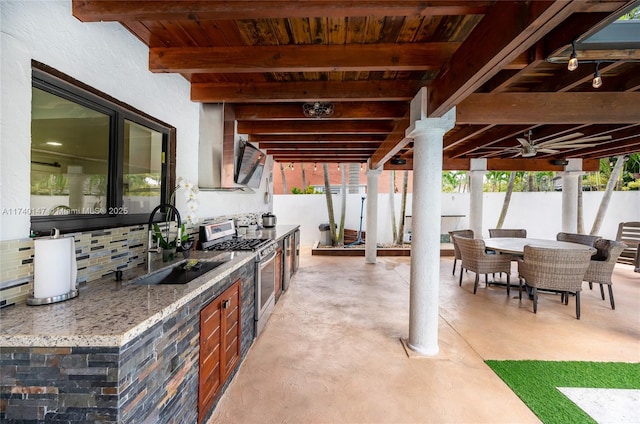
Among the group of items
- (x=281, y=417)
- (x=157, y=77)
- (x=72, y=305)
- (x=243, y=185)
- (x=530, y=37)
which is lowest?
(x=281, y=417)

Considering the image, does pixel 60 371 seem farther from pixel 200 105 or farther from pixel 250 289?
pixel 200 105

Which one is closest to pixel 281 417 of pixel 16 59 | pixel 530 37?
pixel 16 59

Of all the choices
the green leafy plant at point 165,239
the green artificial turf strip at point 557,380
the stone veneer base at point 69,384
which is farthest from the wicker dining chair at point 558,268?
the stone veneer base at point 69,384

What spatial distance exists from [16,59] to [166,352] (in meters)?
1.51

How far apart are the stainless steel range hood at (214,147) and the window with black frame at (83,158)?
0.76 m

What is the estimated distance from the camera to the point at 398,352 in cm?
279

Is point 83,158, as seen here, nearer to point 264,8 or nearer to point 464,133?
point 264,8

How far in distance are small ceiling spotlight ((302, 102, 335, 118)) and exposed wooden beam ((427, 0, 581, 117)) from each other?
4.83 feet

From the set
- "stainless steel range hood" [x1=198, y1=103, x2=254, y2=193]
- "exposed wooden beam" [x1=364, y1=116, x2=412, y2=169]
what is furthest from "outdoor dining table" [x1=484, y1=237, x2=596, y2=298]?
"stainless steel range hood" [x1=198, y1=103, x2=254, y2=193]

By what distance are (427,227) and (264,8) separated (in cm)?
217

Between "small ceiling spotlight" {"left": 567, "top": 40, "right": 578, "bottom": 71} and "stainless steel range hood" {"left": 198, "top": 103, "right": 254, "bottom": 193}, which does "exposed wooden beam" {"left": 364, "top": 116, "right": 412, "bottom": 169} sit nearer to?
"small ceiling spotlight" {"left": 567, "top": 40, "right": 578, "bottom": 71}

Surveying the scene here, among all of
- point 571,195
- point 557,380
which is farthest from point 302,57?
point 571,195

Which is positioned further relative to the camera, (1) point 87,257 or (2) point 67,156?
(2) point 67,156

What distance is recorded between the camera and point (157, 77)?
2.43m
